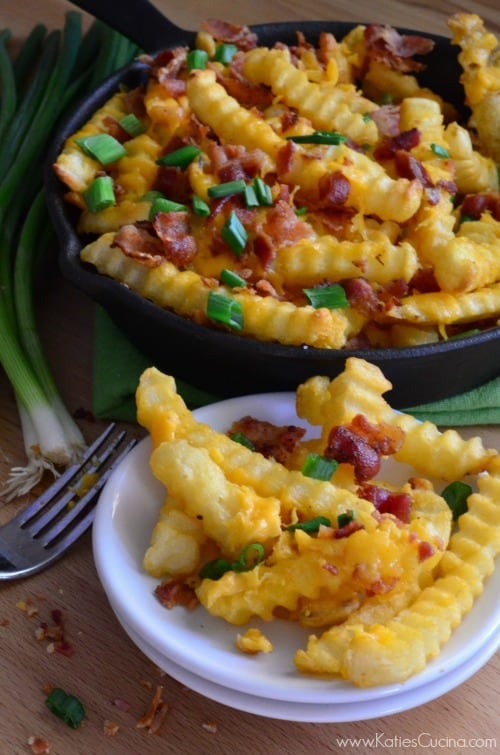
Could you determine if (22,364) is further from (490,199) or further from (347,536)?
(490,199)

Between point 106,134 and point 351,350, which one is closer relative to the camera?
point 351,350

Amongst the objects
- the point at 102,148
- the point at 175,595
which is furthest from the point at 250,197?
the point at 175,595

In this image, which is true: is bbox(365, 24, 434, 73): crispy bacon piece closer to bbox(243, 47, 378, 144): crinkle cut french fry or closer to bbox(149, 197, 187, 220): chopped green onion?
bbox(243, 47, 378, 144): crinkle cut french fry

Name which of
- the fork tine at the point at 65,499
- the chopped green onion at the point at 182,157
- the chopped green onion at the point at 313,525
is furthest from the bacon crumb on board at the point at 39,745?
the chopped green onion at the point at 182,157

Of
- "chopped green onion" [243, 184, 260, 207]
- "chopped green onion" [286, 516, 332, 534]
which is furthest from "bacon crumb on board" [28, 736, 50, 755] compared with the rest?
"chopped green onion" [243, 184, 260, 207]

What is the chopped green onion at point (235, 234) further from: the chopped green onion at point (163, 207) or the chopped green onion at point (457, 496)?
the chopped green onion at point (457, 496)

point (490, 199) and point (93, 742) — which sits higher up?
point (490, 199)

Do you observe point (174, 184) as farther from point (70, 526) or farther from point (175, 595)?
point (175, 595)

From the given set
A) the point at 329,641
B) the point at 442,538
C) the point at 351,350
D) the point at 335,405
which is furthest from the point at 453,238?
the point at 329,641
